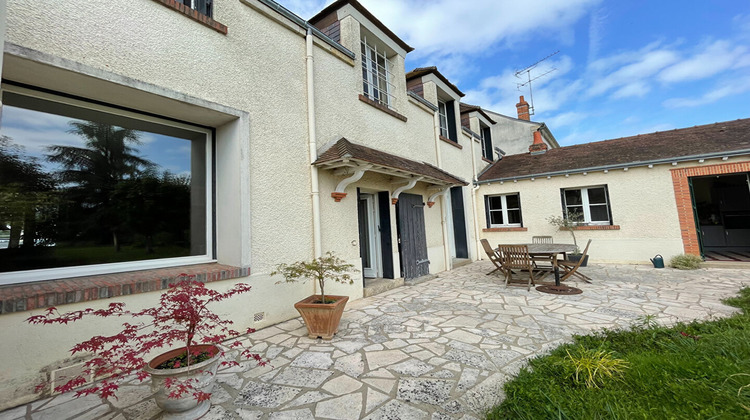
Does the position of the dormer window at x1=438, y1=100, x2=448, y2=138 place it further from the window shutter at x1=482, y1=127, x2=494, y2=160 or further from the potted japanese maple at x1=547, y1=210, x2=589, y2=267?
the potted japanese maple at x1=547, y1=210, x2=589, y2=267

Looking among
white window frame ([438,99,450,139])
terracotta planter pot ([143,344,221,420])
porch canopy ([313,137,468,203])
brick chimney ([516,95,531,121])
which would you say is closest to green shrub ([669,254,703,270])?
white window frame ([438,99,450,139])

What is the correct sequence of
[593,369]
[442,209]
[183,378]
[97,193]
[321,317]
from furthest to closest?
[442,209]
[321,317]
[97,193]
[593,369]
[183,378]

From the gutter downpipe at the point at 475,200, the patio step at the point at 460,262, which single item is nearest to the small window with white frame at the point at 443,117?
the gutter downpipe at the point at 475,200

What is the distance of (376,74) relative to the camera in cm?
738

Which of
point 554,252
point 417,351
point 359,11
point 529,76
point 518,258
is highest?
point 529,76

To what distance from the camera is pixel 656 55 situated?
37.9 feet

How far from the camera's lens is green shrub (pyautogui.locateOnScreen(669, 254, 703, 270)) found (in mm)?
7832

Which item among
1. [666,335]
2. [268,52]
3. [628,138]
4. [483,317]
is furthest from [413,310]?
[628,138]

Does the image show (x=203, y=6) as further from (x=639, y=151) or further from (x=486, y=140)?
(x=639, y=151)

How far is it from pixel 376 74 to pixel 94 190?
6374mm

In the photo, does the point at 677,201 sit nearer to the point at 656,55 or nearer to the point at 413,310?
the point at 656,55

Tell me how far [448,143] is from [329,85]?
576cm

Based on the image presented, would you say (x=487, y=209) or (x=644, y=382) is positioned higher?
(x=487, y=209)

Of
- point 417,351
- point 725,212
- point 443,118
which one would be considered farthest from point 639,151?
point 417,351
